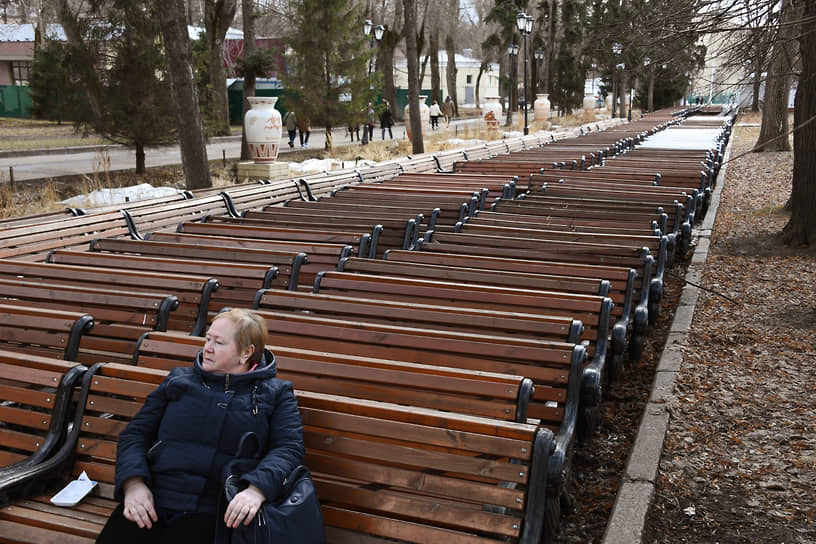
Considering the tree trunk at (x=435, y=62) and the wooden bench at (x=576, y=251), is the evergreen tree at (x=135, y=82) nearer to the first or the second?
the wooden bench at (x=576, y=251)

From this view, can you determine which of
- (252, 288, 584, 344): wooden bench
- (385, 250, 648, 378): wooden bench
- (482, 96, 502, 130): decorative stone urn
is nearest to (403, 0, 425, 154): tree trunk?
(482, 96, 502, 130): decorative stone urn

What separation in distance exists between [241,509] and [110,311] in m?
2.60

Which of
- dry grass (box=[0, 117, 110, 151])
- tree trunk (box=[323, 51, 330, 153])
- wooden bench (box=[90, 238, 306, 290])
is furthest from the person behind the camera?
dry grass (box=[0, 117, 110, 151])

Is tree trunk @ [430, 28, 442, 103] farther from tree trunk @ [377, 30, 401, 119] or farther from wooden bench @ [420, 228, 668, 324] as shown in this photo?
wooden bench @ [420, 228, 668, 324]

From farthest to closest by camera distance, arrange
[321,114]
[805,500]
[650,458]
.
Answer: [321,114] < [650,458] < [805,500]

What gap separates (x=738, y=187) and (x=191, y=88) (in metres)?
12.8

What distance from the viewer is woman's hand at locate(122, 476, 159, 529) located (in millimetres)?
3002

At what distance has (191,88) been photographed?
539 inches

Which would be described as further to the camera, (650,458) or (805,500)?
(650,458)

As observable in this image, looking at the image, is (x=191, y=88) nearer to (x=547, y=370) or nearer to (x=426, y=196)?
(x=426, y=196)

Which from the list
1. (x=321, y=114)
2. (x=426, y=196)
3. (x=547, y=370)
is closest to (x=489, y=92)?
(x=321, y=114)

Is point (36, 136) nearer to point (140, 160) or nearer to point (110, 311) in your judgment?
point (140, 160)

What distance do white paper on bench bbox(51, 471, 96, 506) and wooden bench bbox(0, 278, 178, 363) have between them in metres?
1.40

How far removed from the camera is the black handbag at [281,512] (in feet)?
9.37
